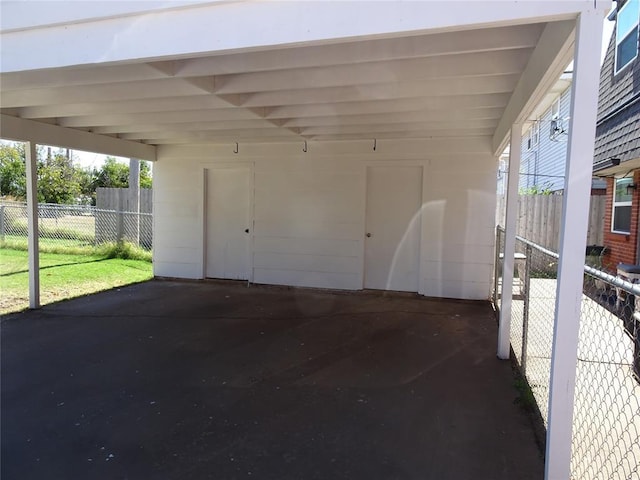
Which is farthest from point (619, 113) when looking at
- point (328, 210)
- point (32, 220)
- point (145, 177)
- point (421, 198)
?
point (145, 177)

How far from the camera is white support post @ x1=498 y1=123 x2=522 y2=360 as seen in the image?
4.07m

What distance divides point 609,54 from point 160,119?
8.65m

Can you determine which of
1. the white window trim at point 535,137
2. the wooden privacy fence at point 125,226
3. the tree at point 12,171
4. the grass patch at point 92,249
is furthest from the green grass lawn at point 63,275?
the white window trim at point 535,137

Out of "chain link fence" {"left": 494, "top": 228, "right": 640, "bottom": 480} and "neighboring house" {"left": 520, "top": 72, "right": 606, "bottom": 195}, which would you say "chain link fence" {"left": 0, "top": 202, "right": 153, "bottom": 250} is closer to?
"chain link fence" {"left": 494, "top": 228, "right": 640, "bottom": 480}

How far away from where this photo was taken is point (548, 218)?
35.4 ft

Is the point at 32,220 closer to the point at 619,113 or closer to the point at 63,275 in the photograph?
the point at 63,275

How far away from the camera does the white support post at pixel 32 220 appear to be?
589cm

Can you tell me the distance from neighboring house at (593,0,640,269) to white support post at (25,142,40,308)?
8546 millimetres

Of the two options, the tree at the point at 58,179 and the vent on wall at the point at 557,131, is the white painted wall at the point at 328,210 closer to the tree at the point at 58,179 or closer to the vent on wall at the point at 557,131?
the vent on wall at the point at 557,131

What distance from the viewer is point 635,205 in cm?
734

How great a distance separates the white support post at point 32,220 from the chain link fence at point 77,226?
5.19 metres

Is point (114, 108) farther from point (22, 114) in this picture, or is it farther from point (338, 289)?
point (338, 289)

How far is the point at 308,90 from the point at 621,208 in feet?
23.8

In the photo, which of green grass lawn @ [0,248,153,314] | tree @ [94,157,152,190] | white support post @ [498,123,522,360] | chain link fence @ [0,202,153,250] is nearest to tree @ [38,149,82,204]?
tree @ [94,157,152,190]
